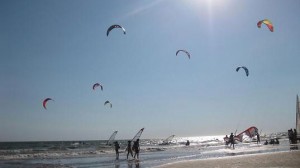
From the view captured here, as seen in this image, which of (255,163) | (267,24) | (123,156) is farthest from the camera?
(123,156)

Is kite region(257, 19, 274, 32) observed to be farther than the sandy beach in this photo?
Yes

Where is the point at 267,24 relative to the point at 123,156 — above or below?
above

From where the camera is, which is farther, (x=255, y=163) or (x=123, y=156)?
(x=123, y=156)

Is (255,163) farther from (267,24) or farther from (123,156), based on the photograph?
(123,156)

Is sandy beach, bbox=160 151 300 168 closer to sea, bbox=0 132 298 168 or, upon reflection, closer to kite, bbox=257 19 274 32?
sea, bbox=0 132 298 168

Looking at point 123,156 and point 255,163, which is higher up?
point 255,163

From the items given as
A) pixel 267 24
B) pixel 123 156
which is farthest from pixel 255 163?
pixel 123 156

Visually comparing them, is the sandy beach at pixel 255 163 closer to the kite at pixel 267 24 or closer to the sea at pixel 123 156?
the sea at pixel 123 156

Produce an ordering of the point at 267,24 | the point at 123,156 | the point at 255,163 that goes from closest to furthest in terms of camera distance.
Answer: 1. the point at 255,163
2. the point at 267,24
3. the point at 123,156

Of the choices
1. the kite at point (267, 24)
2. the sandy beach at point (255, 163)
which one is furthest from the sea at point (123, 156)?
the kite at point (267, 24)

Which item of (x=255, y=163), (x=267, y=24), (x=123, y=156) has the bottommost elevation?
(x=123, y=156)

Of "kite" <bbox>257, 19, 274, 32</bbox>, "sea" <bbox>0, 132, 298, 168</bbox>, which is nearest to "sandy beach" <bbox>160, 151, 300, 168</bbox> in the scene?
"sea" <bbox>0, 132, 298, 168</bbox>

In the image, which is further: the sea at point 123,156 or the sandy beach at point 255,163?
the sea at point 123,156

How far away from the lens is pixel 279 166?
12.4 meters
